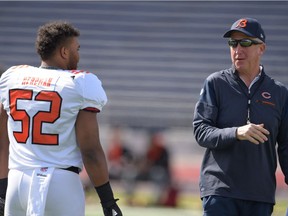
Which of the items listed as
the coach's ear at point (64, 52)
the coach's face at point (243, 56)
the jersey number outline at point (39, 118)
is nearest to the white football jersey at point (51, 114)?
the jersey number outline at point (39, 118)

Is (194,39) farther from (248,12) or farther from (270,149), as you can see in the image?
(270,149)

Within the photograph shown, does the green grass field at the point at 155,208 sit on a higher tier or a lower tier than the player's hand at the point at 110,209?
lower

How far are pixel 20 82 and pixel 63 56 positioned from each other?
278 millimetres

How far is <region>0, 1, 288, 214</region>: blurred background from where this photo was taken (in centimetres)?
1592

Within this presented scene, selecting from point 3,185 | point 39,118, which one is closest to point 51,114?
point 39,118

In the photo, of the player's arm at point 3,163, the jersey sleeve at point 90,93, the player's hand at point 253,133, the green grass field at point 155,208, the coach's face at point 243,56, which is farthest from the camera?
the green grass field at point 155,208

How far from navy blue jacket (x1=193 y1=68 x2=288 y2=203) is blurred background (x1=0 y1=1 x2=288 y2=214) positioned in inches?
398

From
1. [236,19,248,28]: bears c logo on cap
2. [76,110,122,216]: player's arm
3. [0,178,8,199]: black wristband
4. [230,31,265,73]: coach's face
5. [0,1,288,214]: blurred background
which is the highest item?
[236,19,248,28]: bears c logo on cap

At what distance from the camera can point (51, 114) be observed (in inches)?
155

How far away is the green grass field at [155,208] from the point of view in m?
10.4

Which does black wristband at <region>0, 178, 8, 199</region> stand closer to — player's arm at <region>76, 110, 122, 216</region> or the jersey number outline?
the jersey number outline

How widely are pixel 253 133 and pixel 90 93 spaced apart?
3.01 feet

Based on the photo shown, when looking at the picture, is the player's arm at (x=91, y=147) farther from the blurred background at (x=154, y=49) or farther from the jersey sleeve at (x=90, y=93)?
the blurred background at (x=154, y=49)

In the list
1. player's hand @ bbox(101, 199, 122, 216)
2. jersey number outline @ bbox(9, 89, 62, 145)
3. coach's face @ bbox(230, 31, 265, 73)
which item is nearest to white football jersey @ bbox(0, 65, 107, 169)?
jersey number outline @ bbox(9, 89, 62, 145)
